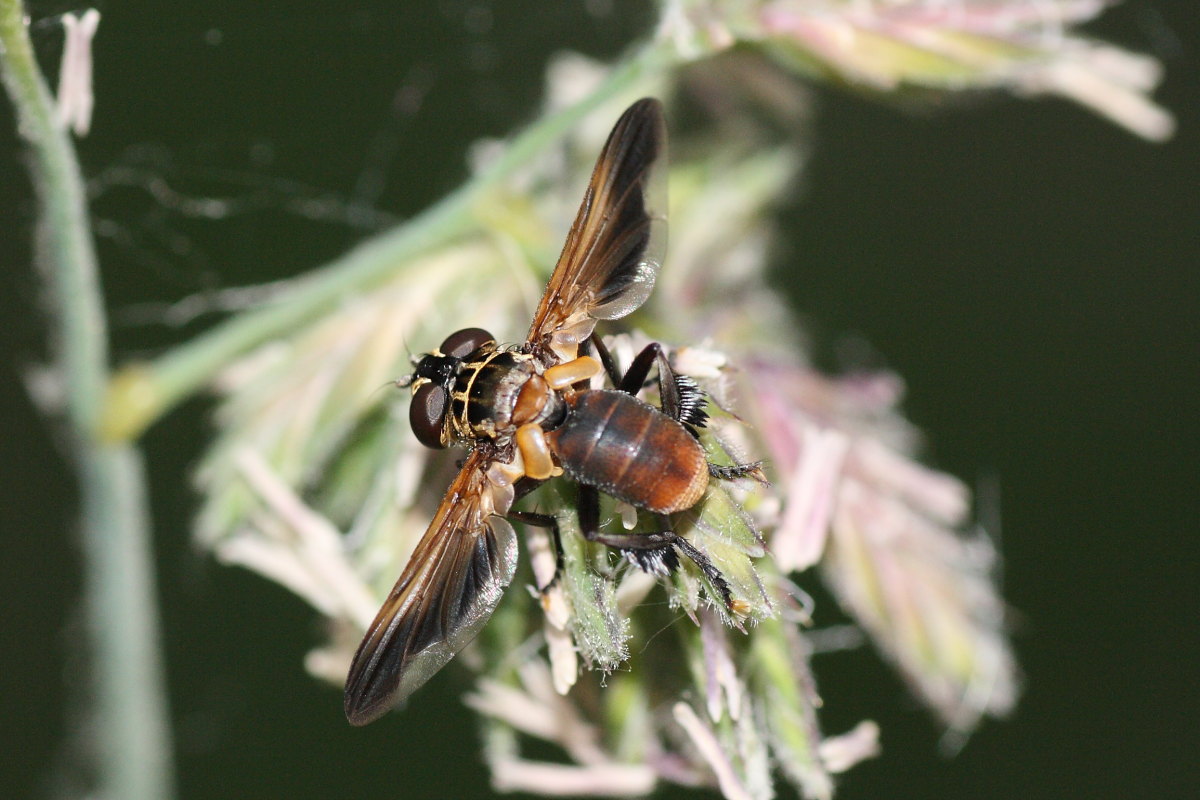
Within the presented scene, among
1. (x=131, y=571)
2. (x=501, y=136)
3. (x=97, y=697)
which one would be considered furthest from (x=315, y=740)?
(x=501, y=136)

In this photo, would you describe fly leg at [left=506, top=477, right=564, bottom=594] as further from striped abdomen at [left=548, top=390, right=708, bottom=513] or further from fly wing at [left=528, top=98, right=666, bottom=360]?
fly wing at [left=528, top=98, right=666, bottom=360]

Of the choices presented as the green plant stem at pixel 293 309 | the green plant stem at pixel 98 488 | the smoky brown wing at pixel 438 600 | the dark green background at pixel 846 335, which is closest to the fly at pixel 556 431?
the smoky brown wing at pixel 438 600

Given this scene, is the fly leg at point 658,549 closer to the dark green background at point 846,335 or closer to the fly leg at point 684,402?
the fly leg at point 684,402

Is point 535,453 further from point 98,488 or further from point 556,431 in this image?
point 98,488

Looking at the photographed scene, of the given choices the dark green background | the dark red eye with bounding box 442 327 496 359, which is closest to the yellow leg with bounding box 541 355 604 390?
the dark red eye with bounding box 442 327 496 359

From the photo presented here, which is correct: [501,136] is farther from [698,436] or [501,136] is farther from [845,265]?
[698,436]

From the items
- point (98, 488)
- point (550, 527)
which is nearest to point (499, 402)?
point (550, 527)

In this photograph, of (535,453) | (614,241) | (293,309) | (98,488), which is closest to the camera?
(535,453)
